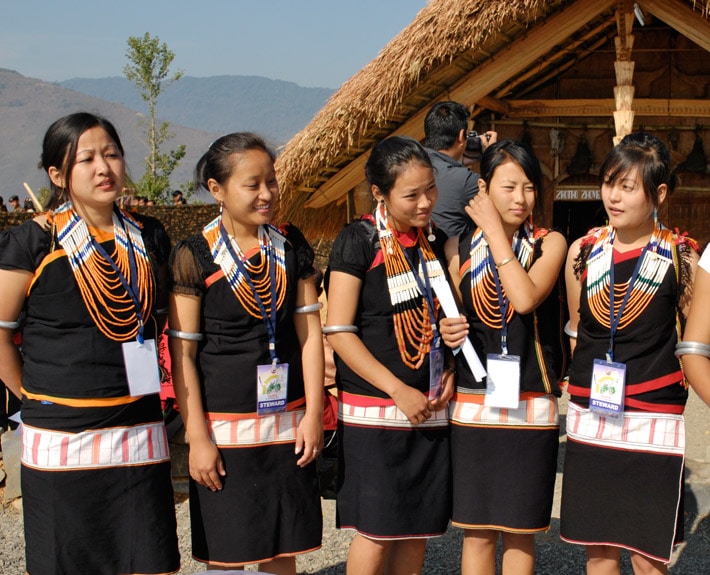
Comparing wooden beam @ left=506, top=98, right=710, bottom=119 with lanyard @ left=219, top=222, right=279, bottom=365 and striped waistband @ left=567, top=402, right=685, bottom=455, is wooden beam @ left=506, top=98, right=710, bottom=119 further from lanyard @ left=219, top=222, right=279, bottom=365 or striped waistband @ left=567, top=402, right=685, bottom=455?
lanyard @ left=219, top=222, right=279, bottom=365

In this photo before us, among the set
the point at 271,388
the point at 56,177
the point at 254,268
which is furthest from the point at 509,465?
the point at 56,177

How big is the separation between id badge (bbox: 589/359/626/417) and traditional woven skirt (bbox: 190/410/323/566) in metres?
1.03

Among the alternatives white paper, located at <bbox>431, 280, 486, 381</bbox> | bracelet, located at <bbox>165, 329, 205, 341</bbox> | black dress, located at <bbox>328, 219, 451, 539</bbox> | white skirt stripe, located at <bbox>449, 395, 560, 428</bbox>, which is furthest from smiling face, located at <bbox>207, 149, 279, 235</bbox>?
white skirt stripe, located at <bbox>449, 395, 560, 428</bbox>

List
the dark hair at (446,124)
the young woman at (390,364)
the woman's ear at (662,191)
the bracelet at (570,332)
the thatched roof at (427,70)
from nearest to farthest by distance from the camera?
1. the woman's ear at (662,191)
2. the young woman at (390,364)
3. the bracelet at (570,332)
4. the dark hair at (446,124)
5. the thatched roof at (427,70)

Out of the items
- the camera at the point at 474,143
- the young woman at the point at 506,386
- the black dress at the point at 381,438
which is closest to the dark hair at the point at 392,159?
the black dress at the point at 381,438

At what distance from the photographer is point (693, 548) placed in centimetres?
401

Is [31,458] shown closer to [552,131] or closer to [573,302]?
[573,302]

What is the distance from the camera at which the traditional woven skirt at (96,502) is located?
8.61 ft

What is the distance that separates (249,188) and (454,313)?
83cm

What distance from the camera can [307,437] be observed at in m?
2.83

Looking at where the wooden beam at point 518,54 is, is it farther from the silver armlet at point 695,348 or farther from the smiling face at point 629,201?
the silver armlet at point 695,348

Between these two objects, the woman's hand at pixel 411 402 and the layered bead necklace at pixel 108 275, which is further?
the woman's hand at pixel 411 402

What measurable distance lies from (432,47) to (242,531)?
13.5 feet

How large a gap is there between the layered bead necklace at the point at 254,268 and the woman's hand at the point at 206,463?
47cm
